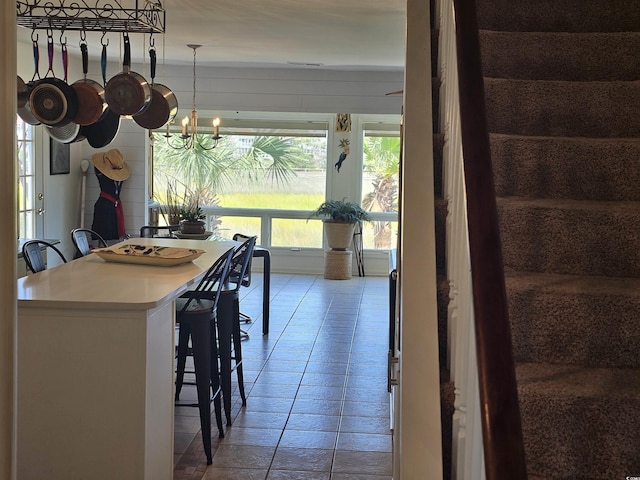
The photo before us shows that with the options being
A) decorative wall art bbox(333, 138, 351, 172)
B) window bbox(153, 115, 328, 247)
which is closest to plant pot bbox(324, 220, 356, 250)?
window bbox(153, 115, 328, 247)

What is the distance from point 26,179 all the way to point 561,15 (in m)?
5.93

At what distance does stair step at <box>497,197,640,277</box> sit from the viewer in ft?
7.44

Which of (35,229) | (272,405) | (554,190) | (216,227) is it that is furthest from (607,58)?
(216,227)

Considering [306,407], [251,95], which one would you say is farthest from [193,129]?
[306,407]

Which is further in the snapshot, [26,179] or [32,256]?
[26,179]

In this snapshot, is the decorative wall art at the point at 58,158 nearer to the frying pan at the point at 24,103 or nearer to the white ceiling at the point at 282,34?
the white ceiling at the point at 282,34

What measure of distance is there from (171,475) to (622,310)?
91.2 inches

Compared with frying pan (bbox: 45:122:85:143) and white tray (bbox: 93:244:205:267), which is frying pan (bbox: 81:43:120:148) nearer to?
frying pan (bbox: 45:122:85:143)

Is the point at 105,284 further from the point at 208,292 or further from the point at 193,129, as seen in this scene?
the point at 193,129

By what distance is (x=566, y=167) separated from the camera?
8.18 feet

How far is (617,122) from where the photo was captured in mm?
2670

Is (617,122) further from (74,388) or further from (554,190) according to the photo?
(74,388)

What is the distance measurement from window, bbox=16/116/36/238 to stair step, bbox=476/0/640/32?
5.55 metres

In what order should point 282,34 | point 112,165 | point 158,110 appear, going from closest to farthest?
point 158,110
point 282,34
point 112,165
